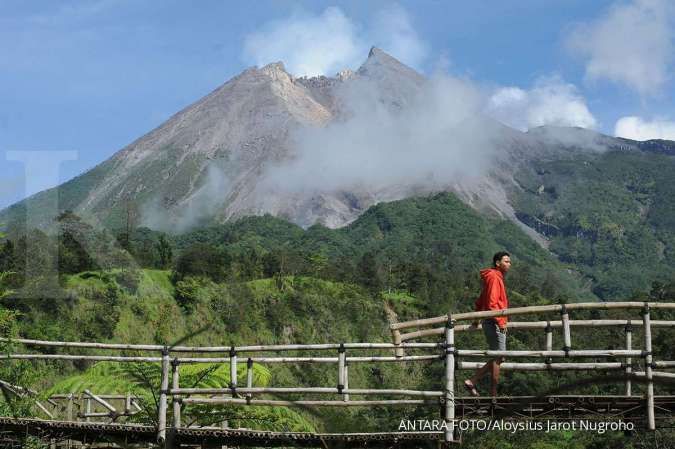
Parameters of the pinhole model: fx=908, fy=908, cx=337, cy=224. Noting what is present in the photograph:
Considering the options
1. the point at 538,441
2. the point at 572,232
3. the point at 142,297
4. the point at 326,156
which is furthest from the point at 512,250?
the point at 538,441

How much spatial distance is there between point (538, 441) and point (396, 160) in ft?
539

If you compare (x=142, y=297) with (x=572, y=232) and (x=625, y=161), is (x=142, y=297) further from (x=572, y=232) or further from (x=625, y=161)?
(x=625, y=161)

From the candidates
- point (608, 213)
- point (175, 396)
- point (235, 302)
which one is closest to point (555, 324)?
point (175, 396)

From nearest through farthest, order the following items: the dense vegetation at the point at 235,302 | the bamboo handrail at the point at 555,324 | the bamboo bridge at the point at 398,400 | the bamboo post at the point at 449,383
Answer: the bamboo post at the point at 449,383 < the bamboo bridge at the point at 398,400 < the bamboo handrail at the point at 555,324 < the dense vegetation at the point at 235,302

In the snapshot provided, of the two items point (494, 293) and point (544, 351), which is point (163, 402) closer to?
point (494, 293)

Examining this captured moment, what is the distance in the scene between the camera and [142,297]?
43.2 m

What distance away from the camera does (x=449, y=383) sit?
284 inches

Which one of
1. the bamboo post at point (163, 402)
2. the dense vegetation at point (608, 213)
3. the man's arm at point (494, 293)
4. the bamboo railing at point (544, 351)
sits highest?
the dense vegetation at point (608, 213)

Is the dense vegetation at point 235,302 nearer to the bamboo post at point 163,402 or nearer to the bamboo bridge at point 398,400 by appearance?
the bamboo bridge at point 398,400

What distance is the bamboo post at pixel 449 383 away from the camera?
285 inches

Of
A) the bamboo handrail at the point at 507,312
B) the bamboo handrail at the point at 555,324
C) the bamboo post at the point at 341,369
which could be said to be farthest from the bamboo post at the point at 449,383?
the bamboo post at the point at 341,369

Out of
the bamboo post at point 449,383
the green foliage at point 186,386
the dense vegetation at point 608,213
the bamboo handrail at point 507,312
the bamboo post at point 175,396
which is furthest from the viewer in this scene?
the dense vegetation at point 608,213

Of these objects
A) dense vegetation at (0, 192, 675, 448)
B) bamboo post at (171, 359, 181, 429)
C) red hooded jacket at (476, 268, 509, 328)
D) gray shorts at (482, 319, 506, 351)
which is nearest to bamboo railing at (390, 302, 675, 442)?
gray shorts at (482, 319, 506, 351)

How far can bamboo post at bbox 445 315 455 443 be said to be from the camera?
7227 mm
